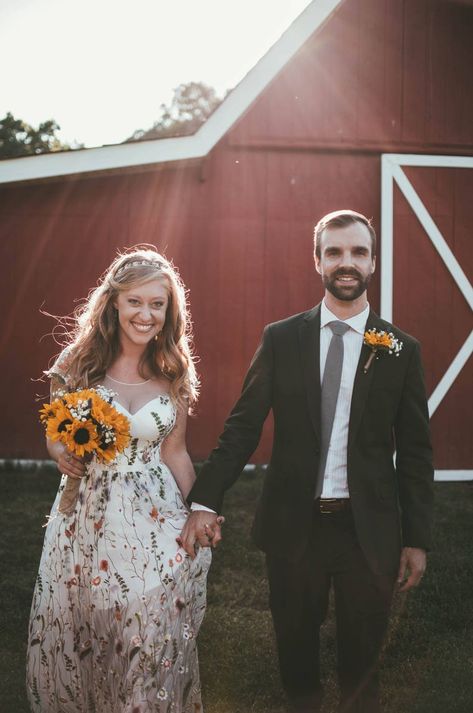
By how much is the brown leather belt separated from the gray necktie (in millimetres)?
35

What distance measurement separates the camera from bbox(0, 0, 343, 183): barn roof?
7.46 metres

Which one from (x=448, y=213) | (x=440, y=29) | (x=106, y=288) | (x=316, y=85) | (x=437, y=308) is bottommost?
(x=106, y=288)

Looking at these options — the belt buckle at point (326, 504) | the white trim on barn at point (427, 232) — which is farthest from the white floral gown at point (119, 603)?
the white trim on barn at point (427, 232)

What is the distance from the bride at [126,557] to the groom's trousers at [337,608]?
0.36m

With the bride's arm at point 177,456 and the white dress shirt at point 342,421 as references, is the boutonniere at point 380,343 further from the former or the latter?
the bride's arm at point 177,456

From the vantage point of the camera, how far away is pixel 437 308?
8086mm

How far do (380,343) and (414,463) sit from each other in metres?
0.50

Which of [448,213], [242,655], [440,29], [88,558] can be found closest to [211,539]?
[88,558]

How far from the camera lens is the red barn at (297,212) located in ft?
25.9

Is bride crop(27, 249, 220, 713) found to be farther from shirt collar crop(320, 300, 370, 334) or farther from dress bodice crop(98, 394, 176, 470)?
shirt collar crop(320, 300, 370, 334)

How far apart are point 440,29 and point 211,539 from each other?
696cm

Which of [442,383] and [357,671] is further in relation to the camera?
[442,383]

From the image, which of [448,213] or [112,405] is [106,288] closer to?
[112,405]

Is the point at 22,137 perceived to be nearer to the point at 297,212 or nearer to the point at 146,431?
the point at 297,212
